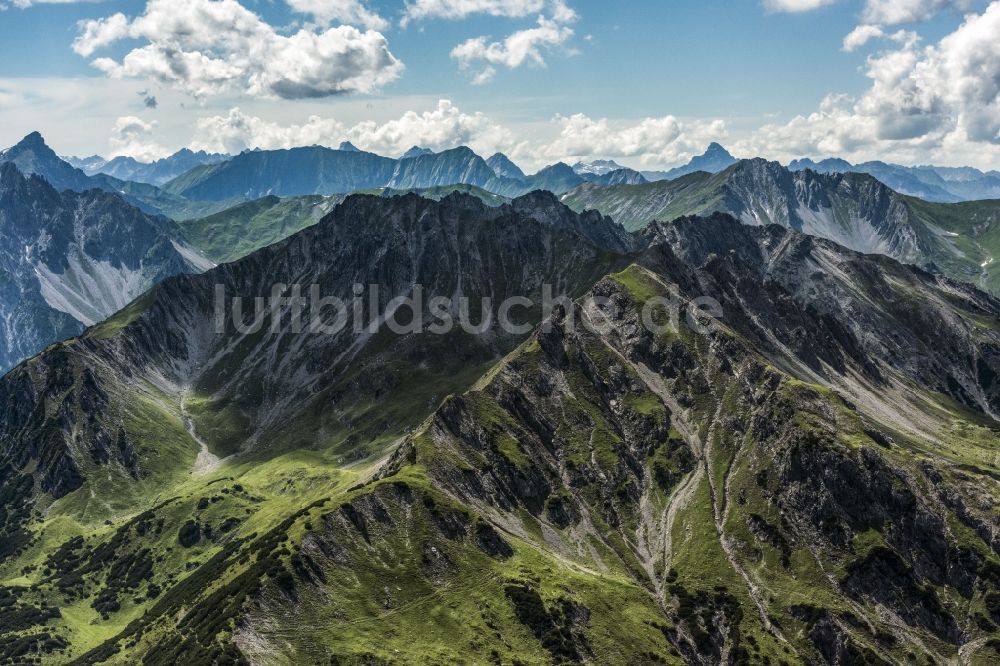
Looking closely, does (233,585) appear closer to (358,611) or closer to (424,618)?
(358,611)

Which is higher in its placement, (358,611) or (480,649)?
(358,611)

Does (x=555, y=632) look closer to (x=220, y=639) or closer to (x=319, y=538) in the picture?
(x=319, y=538)

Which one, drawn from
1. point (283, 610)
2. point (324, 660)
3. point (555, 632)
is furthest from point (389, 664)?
point (555, 632)

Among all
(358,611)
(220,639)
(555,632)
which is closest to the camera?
(220,639)

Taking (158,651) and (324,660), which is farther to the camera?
(158,651)

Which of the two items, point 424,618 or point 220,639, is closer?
point 220,639

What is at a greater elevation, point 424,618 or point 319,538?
point 319,538

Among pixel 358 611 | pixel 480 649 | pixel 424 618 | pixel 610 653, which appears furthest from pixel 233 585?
pixel 610 653

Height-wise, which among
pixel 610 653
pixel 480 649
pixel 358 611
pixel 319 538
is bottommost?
pixel 610 653

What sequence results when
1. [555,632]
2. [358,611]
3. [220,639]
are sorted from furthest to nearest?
1. [555,632]
2. [358,611]
3. [220,639]
